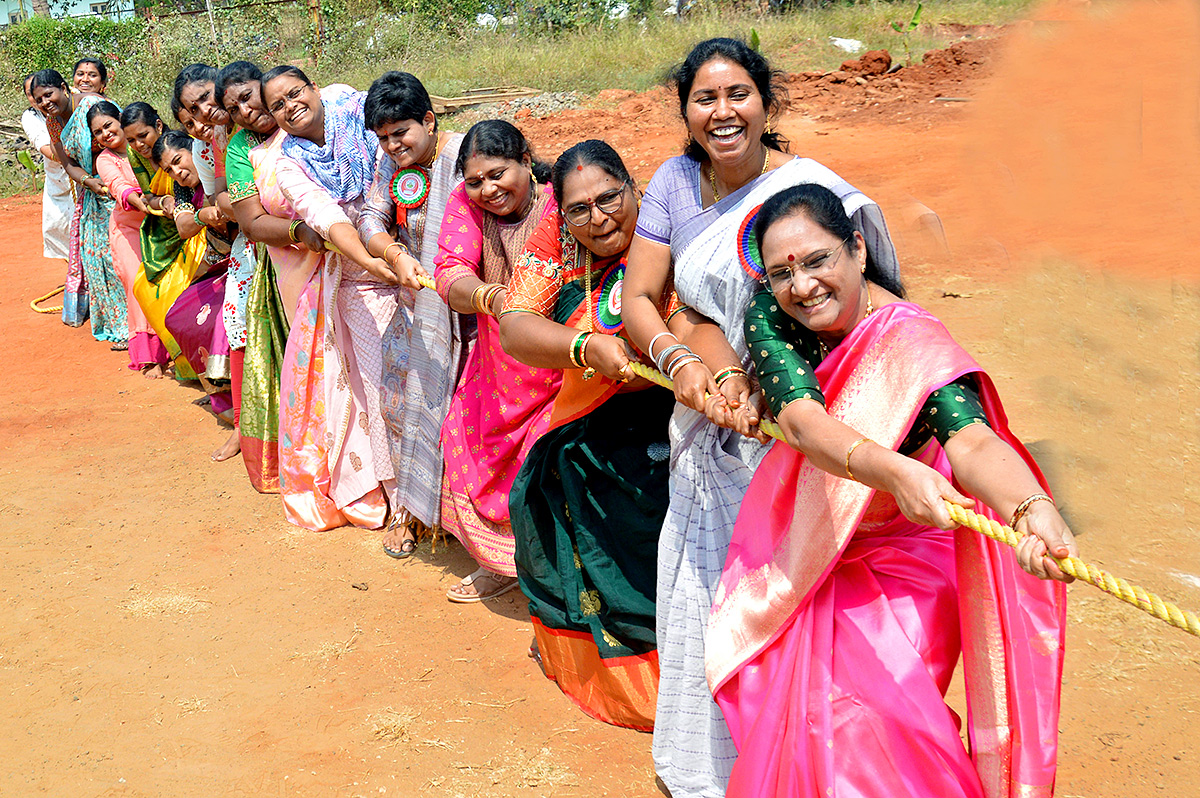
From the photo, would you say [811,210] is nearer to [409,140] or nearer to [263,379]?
[409,140]

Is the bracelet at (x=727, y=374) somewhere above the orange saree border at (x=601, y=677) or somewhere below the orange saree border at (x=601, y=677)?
above

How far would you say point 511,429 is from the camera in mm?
3709

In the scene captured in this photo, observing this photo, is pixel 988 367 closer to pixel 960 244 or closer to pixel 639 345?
pixel 960 244

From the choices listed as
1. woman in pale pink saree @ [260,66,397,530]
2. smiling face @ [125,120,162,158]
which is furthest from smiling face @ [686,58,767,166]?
smiling face @ [125,120,162,158]

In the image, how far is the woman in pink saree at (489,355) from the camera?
11.4 feet

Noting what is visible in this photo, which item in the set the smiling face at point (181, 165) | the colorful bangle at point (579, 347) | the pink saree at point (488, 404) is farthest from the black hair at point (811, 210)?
the smiling face at point (181, 165)

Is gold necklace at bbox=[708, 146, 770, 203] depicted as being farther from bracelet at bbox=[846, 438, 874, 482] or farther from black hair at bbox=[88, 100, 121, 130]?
black hair at bbox=[88, 100, 121, 130]

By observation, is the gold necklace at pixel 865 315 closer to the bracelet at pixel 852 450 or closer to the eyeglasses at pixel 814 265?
the eyeglasses at pixel 814 265

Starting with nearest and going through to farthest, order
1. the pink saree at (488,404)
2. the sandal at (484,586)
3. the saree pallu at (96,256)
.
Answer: the pink saree at (488,404), the sandal at (484,586), the saree pallu at (96,256)

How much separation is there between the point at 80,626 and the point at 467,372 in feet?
6.49

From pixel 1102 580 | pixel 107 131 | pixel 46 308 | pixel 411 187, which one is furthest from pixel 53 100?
pixel 1102 580

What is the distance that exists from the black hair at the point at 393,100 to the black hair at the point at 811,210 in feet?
6.47

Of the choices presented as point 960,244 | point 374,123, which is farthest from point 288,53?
point 374,123

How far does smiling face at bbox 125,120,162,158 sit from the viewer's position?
6.26m
